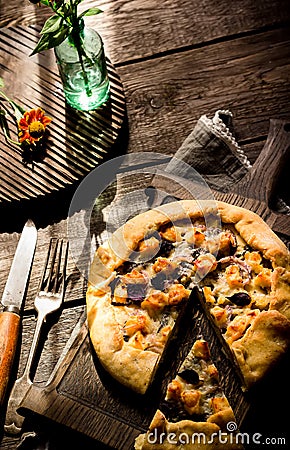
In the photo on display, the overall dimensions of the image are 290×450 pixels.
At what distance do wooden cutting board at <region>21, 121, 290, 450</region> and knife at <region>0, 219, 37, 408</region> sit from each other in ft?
0.51

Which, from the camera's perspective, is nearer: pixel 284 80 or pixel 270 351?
pixel 270 351

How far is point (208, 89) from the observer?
335 centimetres

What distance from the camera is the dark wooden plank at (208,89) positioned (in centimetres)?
324

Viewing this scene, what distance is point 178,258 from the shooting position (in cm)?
271

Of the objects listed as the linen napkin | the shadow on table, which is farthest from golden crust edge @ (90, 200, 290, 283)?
the shadow on table

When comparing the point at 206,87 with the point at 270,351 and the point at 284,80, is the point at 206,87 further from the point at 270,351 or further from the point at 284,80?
the point at 270,351

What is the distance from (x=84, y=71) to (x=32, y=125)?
37 centimetres

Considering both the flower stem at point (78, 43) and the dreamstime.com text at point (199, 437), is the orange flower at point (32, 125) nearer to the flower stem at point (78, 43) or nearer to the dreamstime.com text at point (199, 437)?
the flower stem at point (78, 43)

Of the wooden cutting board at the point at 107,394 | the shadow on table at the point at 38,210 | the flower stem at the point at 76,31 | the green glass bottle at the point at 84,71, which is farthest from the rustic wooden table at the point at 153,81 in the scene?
the flower stem at the point at 76,31

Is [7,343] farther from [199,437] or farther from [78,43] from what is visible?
[78,43]

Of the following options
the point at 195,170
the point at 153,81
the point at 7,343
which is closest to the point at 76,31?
the point at 153,81

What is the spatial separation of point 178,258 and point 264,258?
347mm

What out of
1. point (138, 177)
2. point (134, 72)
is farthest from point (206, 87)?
point (138, 177)

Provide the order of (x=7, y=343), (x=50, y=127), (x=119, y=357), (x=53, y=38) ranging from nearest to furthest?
(x=119, y=357), (x=7, y=343), (x=53, y=38), (x=50, y=127)
